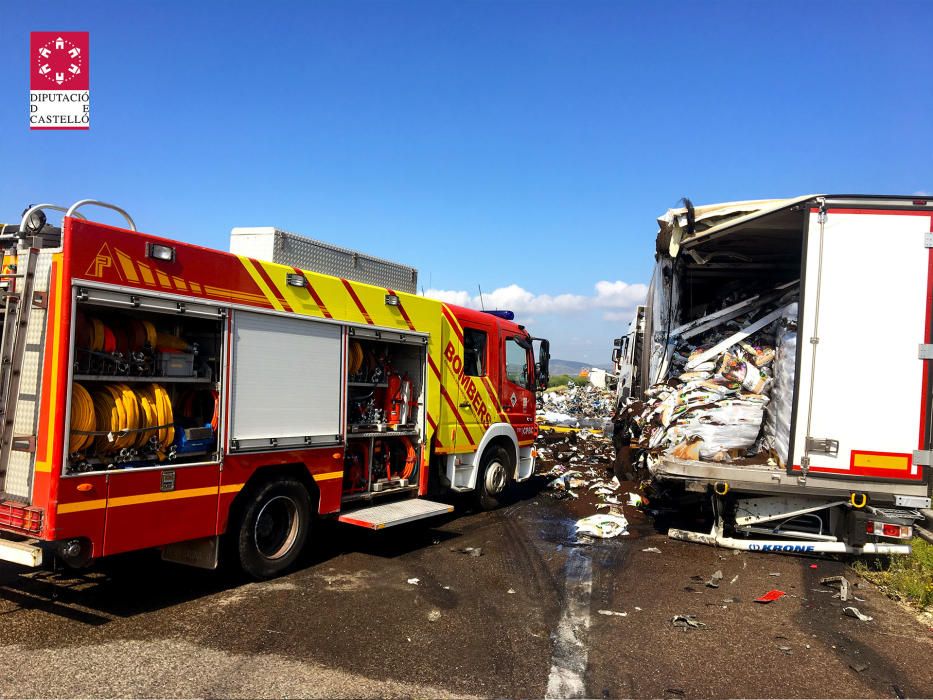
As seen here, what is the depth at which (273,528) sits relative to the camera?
570 centimetres

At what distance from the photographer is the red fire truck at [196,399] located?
4.16m

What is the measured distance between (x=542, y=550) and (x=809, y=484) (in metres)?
2.64

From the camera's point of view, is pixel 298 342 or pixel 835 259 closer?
pixel 298 342

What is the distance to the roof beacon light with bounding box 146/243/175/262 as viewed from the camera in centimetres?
457

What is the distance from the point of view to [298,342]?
18.9 feet

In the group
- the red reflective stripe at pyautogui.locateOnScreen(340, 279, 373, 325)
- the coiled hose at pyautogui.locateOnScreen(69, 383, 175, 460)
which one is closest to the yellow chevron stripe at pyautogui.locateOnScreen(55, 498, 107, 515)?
the coiled hose at pyautogui.locateOnScreen(69, 383, 175, 460)

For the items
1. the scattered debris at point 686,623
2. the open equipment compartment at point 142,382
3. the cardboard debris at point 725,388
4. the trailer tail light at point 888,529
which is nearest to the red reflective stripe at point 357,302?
the open equipment compartment at point 142,382

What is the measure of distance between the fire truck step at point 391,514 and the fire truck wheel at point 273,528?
0.47m

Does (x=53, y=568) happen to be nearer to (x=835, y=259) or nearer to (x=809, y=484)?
(x=809, y=484)

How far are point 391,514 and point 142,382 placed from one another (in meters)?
2.69

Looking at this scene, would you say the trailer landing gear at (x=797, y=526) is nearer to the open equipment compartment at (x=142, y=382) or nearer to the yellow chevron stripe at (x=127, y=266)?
the open equipment compartment at (x=142, y=382)

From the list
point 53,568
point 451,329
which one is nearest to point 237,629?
point 53,568

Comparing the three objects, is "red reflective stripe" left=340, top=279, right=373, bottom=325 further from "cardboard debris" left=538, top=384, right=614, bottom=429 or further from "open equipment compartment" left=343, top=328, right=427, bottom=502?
"cardboard debris" left=538, top=384, right=614, bottom=429

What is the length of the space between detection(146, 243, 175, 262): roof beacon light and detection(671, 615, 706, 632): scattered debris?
176 inches
